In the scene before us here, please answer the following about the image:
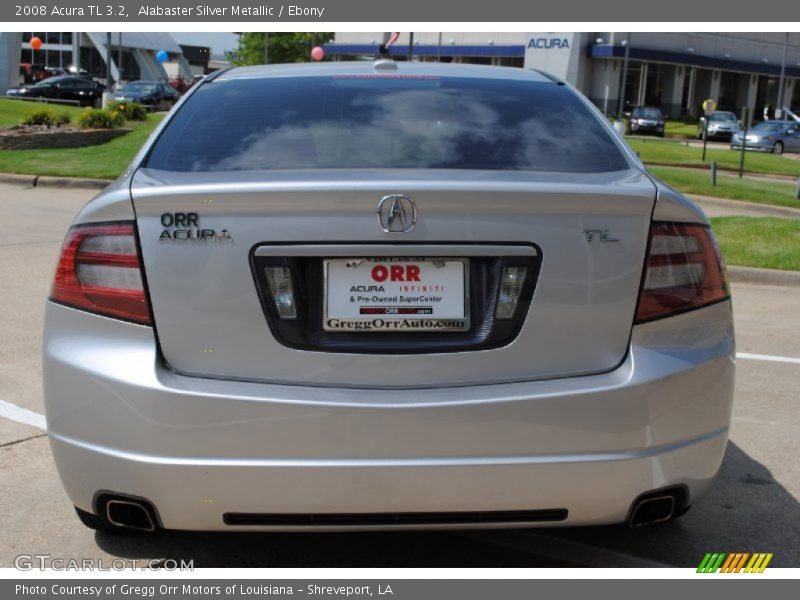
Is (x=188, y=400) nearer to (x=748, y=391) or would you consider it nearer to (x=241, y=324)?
(x=241, y=324)

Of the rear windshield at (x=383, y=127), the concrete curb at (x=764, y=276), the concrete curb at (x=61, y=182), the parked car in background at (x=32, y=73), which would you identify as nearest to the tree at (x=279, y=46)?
the parked car in background at (x=32, y=73)

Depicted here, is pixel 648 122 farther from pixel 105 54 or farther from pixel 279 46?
pixel 105 54

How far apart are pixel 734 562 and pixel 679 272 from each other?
1.17 metres

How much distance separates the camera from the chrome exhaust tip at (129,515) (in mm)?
3279

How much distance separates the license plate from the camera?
123 inches

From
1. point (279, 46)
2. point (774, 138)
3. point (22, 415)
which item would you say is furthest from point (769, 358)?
point (279, 46)

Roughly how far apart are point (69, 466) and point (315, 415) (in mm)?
836

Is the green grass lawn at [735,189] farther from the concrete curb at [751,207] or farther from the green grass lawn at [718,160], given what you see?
the green grass lawn at [718,160]

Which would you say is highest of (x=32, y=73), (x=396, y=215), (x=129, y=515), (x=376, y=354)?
(x=396, y=215)

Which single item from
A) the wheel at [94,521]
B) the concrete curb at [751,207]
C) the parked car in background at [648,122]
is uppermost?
the wheel at [94,521]

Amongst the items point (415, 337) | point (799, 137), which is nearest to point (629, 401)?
point (415, 337)

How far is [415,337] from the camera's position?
3.17 metres

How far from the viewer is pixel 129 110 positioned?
2698cm

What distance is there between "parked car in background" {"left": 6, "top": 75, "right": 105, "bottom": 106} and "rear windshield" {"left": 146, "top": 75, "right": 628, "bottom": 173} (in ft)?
160
